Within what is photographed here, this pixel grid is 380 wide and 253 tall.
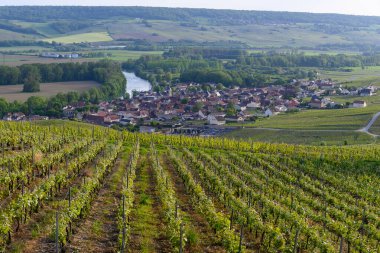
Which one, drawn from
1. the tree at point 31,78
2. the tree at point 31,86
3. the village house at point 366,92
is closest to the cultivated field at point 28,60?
the tree at point 31,78

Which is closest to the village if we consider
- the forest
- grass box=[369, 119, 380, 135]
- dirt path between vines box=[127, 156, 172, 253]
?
the forest

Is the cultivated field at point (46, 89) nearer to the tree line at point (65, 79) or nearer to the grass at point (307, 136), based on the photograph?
the tree line at point (65, 79)

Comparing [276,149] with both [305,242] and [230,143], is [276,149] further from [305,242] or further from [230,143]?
[305,242]

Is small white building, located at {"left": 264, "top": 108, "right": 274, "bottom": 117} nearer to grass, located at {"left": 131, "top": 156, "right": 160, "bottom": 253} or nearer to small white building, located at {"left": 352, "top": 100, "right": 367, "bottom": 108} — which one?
small white building, located at {"left": 352, "top": 100, "right": 367, "bottom": 108}

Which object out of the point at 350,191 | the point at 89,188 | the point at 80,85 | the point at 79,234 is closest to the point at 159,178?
the point at 89,188

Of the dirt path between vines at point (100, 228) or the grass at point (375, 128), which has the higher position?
the dirt path between vines at point (100, 228)

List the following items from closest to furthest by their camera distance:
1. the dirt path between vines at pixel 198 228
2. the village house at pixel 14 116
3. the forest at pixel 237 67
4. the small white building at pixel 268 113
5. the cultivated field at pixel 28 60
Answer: the dirt path between vines at pixel 198 228, the village house at pixel 14 116, the small white building at pixel 268 113, the forest at pixel 237 67, the cultivated field at pixel 28 60

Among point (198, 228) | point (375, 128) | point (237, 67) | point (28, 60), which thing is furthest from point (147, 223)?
point (237, 67)

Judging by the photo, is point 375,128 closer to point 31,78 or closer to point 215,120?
point 215,120
